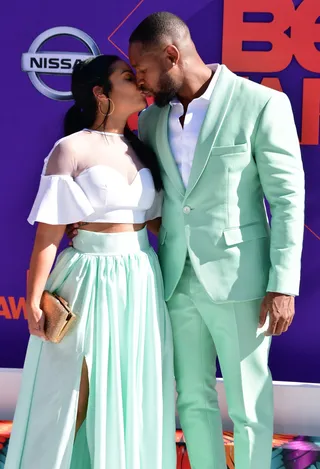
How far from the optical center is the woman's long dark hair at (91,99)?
8.25 feet

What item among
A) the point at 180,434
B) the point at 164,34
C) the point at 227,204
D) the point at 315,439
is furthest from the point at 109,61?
the point at 315,439

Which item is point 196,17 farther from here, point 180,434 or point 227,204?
point 180,434

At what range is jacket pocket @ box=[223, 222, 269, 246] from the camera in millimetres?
2459

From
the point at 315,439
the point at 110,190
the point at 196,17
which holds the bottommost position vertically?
the point at 315,439

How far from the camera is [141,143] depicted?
2.62 metres

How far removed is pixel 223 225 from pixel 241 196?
0.37 feet

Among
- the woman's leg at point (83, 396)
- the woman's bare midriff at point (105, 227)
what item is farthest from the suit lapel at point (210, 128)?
the woman's leg at point (83, 396)

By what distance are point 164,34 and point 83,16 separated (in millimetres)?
829

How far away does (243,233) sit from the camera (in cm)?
247

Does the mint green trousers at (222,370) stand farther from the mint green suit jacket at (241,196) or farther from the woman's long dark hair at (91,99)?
the woman's long dark hair at (91,99)

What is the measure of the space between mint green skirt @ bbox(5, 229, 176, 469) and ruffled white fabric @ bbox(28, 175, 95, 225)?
12 centimetres

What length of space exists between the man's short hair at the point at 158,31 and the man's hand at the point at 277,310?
36.0 inches

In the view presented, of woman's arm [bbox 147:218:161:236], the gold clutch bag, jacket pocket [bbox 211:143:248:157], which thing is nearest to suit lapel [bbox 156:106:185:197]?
jacket pocket [bbox 211:143:248:157]

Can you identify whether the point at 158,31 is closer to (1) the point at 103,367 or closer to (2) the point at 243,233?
(2) the point at 243,233
